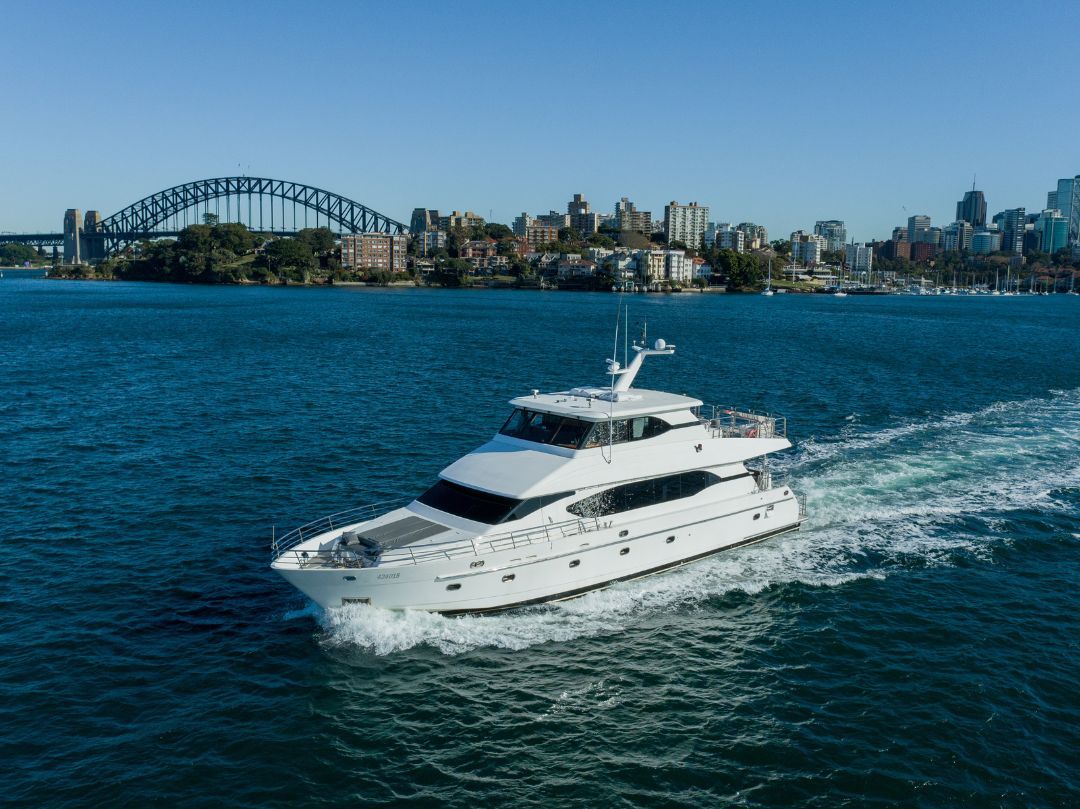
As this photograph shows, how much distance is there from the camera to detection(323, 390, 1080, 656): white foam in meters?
17.1

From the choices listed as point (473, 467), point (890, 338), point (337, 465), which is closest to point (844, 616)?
point (473, 467)

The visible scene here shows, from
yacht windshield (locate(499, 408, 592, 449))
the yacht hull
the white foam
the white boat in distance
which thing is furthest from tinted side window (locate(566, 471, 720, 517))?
the white foam

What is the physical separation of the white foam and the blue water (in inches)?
3.9

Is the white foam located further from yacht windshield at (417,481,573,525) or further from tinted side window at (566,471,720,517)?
yacht windshield at (417,481,573,525)

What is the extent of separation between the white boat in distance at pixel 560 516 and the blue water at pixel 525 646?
2.20 feet

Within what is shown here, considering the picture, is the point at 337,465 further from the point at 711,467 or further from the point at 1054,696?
the point at 1054,696

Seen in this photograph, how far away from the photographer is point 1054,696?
1527 cm

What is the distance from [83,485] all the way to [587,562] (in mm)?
18710

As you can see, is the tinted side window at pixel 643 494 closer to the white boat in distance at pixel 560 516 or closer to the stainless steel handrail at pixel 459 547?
the white boat in distance at pixel 560 516

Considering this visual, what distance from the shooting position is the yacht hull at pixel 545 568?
16.9m

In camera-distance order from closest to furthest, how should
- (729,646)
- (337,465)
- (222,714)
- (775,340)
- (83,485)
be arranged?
(222,714)
(729,646)
(83,485)
(337,465)
(775,340)

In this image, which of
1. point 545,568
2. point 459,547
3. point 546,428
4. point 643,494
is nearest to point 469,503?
point 459,547

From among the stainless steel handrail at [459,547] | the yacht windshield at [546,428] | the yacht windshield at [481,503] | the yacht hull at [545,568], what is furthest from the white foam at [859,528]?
the yacht windshield at [546,428]

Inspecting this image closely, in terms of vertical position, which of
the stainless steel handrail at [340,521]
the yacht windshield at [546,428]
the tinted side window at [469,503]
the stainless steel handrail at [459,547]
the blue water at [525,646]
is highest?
the yacht windshield at [546,428]
